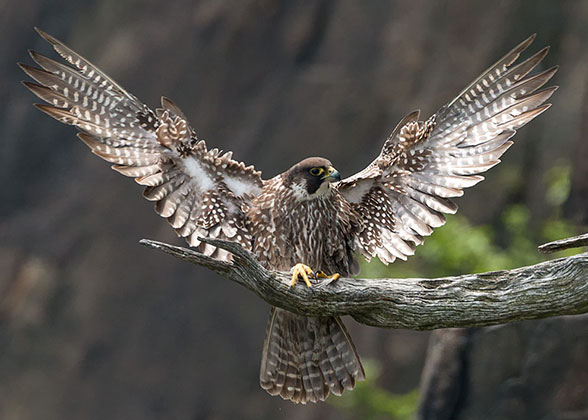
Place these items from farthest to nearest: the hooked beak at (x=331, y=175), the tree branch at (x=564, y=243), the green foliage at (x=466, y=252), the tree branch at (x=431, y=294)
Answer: the green foliage at (x=466, y=252)
the hooked beak at (x=331, y=175)
the tree branch at (x=431, y=294)
the tree branch at (x=564, y=243)

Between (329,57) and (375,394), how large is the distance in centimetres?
398

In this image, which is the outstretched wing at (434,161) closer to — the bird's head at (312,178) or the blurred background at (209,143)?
the bird's head at (312,178)

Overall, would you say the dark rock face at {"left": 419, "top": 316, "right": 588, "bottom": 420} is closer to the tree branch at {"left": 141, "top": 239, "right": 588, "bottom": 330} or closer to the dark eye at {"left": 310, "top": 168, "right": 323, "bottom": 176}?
the tree branch at {"left": 141, "top": 239, "right": 588, "bottom": 330}

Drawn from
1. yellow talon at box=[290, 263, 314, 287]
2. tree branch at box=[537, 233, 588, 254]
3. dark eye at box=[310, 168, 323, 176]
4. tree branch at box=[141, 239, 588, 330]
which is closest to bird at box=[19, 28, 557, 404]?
dark eye at box=[310, 168, 323, 176]

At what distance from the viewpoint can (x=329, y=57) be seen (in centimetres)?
1009

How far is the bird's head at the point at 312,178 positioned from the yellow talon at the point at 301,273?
47cm

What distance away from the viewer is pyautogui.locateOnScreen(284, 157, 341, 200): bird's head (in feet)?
15.0

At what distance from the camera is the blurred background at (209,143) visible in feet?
31.1

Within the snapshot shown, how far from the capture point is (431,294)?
4102mm

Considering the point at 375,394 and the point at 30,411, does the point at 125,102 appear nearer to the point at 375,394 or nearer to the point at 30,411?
the point at 375,394

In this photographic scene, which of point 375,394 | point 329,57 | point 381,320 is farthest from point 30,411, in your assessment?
point 381,320

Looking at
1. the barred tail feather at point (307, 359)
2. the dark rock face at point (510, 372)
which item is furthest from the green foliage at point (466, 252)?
the barred tail feather at point (307, 359)

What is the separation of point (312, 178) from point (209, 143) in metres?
5.58

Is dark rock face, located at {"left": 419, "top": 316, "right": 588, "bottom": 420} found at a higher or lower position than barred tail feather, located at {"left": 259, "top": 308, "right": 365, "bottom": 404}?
higher
